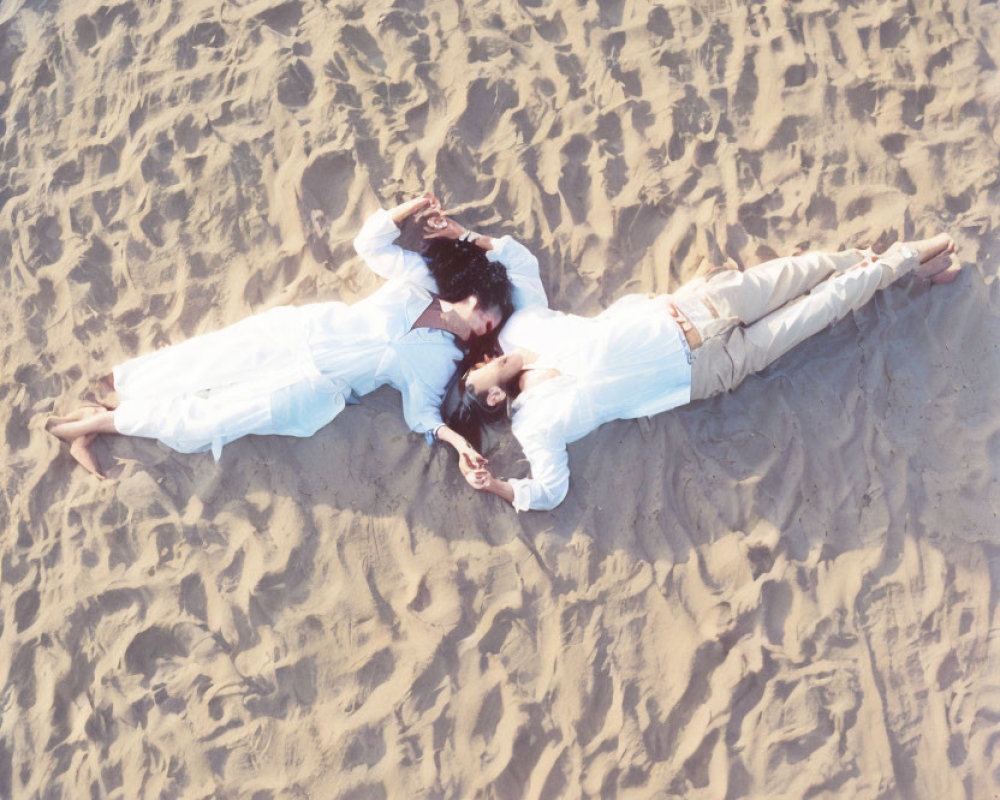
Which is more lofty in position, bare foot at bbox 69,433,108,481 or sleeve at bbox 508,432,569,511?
bare foot at bbox 69,433,108,481

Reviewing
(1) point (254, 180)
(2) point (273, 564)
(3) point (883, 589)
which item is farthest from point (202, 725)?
(3) point (883, 589)

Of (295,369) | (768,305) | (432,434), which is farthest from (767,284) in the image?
(295,369)

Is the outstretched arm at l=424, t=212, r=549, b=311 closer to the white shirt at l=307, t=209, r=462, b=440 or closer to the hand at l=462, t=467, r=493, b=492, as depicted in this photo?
the white shirt at l=307, t=209, r=462, b=440

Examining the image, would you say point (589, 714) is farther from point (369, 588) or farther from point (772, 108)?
point (772, 108)

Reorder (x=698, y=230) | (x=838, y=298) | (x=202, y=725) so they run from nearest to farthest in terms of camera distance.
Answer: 1. (x=202, y=725)
2. (x=838, y=298)
3. (x=698, y=230)

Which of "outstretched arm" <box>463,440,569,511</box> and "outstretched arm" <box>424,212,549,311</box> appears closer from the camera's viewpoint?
"outstretched arm" <box>463,440,569,511</box>

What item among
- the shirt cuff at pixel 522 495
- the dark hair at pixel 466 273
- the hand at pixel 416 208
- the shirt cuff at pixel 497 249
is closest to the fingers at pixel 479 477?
the shirt cuff at pixel 522 495

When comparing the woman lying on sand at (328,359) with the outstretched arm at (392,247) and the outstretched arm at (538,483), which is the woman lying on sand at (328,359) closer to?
the outstretched arm at (392,247)

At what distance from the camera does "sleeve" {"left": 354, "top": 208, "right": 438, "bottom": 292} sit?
3.87 m

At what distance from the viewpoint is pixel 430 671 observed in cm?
365

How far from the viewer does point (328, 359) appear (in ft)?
12.4

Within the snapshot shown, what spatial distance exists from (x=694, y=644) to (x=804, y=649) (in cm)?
54

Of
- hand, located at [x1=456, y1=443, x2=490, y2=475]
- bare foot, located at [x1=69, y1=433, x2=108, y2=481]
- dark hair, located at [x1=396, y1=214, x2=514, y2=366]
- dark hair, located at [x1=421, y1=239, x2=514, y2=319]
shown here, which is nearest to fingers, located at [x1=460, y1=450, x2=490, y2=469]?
hand, located at [x1=456, y1=443, x2=490, y2=475]

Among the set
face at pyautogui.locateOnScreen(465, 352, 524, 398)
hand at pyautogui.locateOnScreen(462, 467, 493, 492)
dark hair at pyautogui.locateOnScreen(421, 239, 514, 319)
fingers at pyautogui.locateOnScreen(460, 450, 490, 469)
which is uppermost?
dark hair at pyautogui.locateOnScreen(421, 239, 514, 319)
